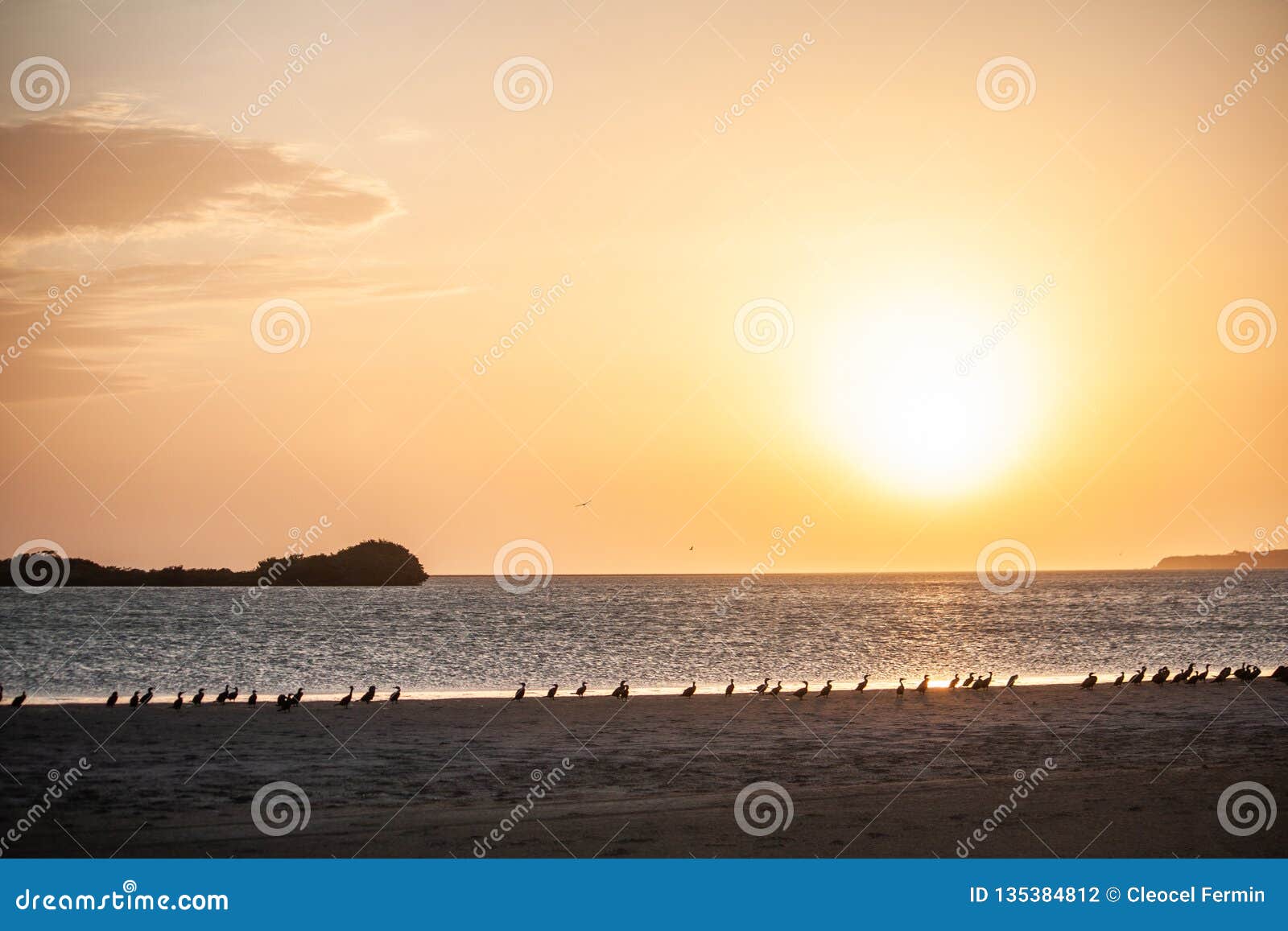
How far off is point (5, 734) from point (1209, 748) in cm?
2668

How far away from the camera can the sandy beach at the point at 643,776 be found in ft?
50.8

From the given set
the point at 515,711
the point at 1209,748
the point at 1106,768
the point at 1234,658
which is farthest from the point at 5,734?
the point at 1234,658

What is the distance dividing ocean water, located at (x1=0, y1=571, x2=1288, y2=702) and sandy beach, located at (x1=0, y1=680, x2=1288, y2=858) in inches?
426

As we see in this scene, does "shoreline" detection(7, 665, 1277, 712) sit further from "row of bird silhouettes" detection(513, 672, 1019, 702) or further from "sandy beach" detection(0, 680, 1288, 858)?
"sandy beach" detection(0, 680, 1288, 858)

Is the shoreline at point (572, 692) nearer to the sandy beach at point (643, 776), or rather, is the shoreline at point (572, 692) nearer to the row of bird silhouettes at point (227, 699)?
the row of bird silhouettes at point (227, 699)

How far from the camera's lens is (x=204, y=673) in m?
48.8

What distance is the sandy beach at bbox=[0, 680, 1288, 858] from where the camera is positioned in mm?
15477

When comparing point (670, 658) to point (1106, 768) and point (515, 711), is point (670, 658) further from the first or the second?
point (1106, 768)

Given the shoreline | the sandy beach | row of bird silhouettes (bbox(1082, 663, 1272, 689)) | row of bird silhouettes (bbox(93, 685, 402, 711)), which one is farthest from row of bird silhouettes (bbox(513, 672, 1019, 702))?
row of bird silhouettes (bbox(93, 685, 402, 711))

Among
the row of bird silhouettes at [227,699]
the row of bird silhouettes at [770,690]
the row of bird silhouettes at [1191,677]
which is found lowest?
the row of bird silhouettes at [227,699]

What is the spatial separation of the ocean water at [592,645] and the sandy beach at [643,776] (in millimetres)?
10817

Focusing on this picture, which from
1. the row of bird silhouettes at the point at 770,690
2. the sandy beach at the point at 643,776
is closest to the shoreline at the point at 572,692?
the row of bird silhouettes at the point at 770,690

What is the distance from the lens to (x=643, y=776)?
20328 mm

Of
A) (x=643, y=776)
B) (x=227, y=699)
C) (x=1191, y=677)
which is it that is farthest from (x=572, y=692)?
(x=1191, y=677)
